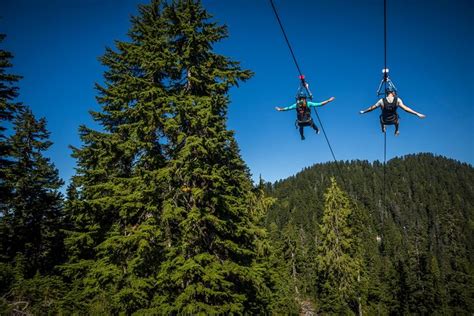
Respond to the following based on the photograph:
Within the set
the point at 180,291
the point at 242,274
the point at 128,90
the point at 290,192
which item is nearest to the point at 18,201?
the point at 128,90

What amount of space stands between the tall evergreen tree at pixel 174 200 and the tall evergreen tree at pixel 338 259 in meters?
18.6

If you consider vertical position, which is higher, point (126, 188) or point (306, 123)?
point (306, 123)

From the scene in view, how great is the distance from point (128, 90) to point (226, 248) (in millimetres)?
8511

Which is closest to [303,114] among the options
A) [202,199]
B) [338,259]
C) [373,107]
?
[373,107]

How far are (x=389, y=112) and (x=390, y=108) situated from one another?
0.20 meters

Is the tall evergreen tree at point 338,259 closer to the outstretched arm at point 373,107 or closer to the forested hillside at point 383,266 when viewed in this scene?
the forested hillside at point 383,266

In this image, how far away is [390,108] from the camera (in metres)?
10.6

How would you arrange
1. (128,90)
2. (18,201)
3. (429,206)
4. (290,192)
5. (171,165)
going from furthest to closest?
(290,192), (429,206), (18,201), (128,90), (171,165)

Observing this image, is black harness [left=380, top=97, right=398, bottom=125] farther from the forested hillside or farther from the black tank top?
the forested hillside

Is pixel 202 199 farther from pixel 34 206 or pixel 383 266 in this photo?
pixel 383 266

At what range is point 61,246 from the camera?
2264 centimetres

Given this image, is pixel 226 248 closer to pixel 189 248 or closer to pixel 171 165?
pixel 189 248

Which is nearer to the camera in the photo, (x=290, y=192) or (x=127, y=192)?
(x=127, y=192)

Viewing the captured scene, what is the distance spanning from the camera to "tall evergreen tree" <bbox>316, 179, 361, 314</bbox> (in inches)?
1128
